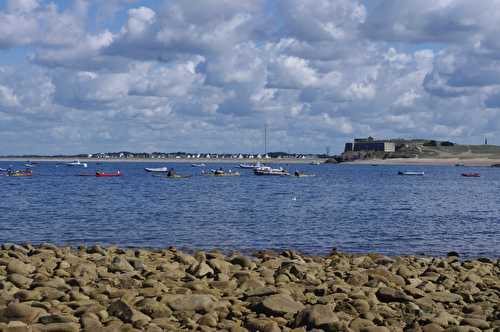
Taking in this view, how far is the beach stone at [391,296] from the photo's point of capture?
16031 mm

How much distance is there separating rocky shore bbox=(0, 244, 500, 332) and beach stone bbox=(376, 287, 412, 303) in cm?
2

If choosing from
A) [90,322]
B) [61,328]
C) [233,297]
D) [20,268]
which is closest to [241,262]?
[233,297]

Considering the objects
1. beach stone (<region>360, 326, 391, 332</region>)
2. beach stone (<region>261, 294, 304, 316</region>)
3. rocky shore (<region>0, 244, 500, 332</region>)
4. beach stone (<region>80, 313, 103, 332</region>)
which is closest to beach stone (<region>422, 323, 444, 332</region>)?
rocky shore (<region>0, 244, 500, 332</region>)

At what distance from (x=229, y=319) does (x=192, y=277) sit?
13.3 ft

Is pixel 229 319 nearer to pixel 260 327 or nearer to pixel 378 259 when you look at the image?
pixel 260 327

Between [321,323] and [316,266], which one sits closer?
[321,323]

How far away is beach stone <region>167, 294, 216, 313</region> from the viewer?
14.3m

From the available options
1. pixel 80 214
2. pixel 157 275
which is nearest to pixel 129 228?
pixel 80 214

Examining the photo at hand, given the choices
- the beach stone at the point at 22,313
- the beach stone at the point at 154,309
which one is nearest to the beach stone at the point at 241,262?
the beach stone at the point at 154,309

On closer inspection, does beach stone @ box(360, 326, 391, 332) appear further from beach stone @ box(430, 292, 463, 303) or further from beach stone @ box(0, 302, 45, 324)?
beach stone @ box(0, 302, 45, 324)

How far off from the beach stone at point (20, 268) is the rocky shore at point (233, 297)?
0.03 meters

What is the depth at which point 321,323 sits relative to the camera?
13469 millimetres

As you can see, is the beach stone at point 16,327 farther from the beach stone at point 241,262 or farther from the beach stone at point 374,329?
the beach stone at point 241,262

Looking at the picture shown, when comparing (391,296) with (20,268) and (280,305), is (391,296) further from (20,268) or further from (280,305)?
(20,268)
